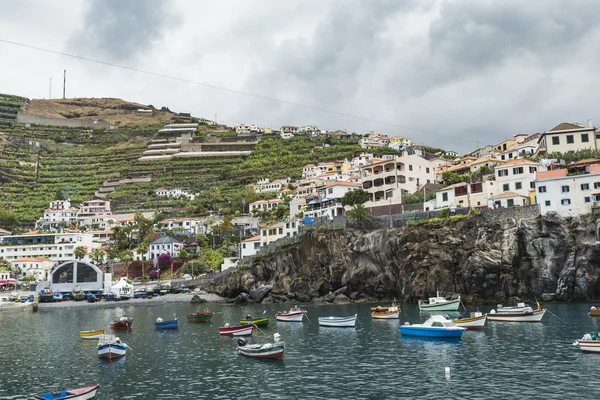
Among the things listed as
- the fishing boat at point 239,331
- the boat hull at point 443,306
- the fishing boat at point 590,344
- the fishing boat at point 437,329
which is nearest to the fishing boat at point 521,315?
the boat hull at point 443,306

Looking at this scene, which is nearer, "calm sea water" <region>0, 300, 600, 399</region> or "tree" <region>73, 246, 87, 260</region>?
"calm sea water" <region>0, 300, 600, 399</region>

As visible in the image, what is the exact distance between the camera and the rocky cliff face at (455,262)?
6231 cm

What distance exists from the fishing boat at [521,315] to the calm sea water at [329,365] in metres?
0.94

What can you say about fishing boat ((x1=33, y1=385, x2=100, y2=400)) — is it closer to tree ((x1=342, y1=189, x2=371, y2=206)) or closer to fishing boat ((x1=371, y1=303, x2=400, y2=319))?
fishing boat ((x1=371, y1=303, x2=400, y2=319))

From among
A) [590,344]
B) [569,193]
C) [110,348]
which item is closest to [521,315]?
[590,344]

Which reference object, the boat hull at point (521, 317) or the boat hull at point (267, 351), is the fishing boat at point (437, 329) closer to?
the boat hull at point (521, 317)

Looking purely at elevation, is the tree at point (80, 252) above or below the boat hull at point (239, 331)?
above

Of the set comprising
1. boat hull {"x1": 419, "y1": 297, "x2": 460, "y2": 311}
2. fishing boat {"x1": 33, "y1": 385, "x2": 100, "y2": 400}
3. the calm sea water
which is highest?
boat hull {"x1": 419, "y1": 297, "x2": 460, "y2": 311}

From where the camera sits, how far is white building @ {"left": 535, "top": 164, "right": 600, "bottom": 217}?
216ft

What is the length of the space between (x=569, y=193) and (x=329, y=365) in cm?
4769

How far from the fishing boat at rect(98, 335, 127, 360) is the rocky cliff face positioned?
41091mm

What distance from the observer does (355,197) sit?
92.7m

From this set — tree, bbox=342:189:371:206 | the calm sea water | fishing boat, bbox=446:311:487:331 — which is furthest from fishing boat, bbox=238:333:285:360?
tree, bbox=342:189:371:206

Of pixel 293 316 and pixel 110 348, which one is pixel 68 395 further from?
Result: pixel 293 316
